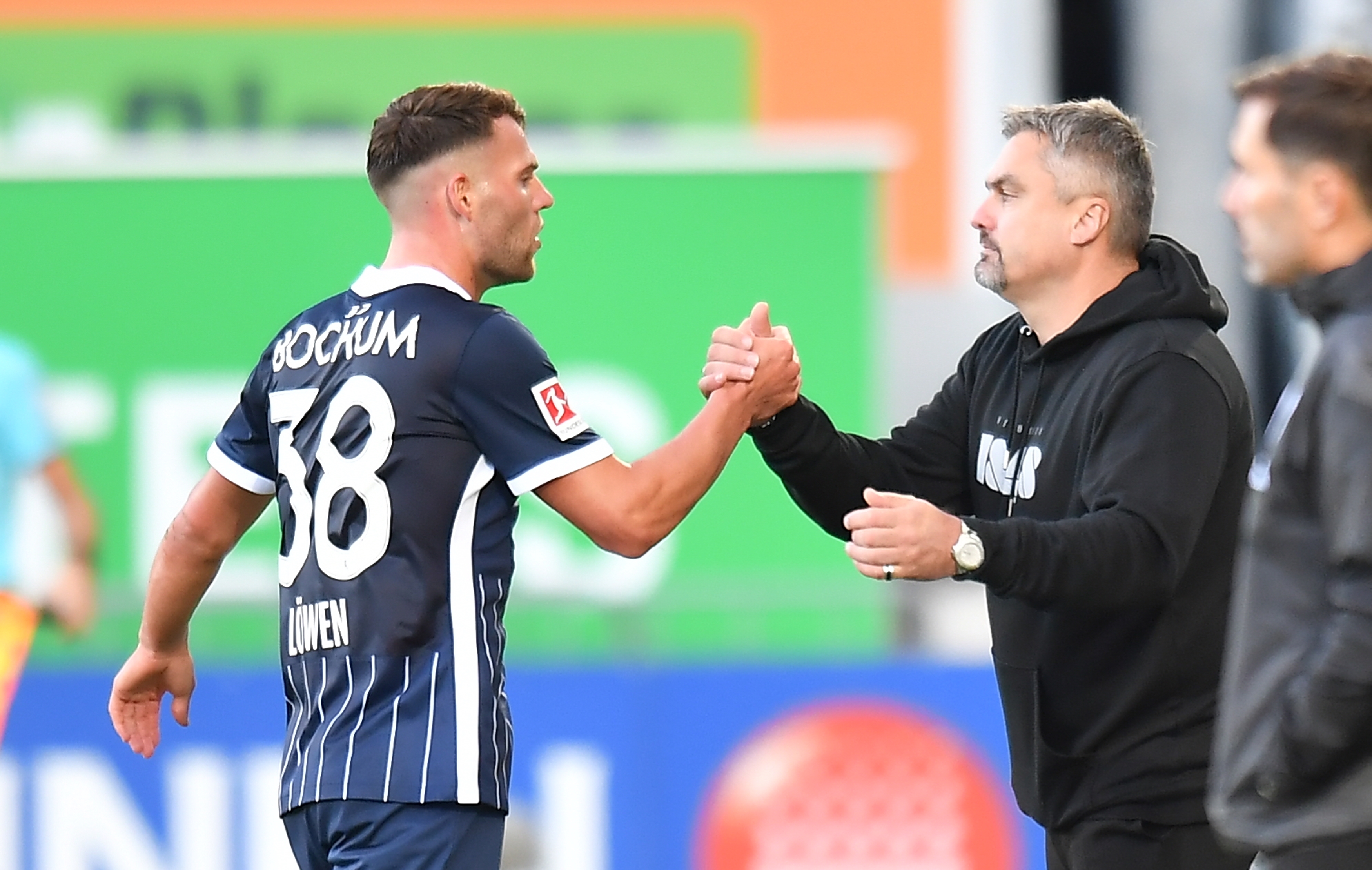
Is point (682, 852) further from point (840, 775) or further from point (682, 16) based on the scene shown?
point (682, 16)

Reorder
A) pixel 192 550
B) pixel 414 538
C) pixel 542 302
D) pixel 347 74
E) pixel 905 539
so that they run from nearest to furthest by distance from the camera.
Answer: pixel 905 539
pixel 414 538
pixel 192 550
pixel 542 302
pixel 347 74

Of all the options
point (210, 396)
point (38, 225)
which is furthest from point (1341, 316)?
point (38, 225)

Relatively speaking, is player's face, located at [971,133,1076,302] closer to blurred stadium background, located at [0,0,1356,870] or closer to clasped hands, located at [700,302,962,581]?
clasped hands, located at [700,302,962,581]

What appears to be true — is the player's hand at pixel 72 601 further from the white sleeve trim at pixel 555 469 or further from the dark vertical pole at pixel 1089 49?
the dark vertical pole at pixel 1089 49

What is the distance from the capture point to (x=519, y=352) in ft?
11.1

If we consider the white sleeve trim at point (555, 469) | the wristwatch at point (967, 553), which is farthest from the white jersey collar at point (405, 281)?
the wristwatch at point (967, 553)

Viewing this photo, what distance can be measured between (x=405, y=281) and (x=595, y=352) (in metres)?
3.30

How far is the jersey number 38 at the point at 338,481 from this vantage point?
3322 mm

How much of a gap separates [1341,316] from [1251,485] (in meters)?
0.94

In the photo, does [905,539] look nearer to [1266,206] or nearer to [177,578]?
[1266,206]

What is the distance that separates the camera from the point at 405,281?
11.4 feet

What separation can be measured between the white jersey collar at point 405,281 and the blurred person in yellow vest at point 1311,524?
1396 mm

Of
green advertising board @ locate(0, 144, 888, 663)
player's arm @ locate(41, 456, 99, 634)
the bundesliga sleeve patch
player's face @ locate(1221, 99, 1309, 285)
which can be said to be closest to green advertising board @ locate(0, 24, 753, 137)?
green advertising board @ locate(0, 144, 888, 663)

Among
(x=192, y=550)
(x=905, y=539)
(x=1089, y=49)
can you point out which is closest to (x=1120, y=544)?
(x=905, y=539)
